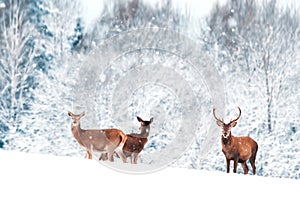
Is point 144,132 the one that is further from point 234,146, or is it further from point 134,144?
point 234,146

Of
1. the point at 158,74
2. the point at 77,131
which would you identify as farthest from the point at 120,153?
the point at 158,74

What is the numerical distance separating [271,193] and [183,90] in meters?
4.12

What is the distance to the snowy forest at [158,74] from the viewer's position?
6914 mm

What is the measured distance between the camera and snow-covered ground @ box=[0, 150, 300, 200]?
9.56 ft

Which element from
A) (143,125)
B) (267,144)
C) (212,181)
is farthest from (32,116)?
(212,181)

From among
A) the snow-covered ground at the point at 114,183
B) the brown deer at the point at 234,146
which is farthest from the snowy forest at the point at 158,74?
the snow-covered ground at the point at 114,183

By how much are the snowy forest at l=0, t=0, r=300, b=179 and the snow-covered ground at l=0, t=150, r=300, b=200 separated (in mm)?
2933

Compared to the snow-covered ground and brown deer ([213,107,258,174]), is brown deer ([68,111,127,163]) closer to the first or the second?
the snow-covered ground

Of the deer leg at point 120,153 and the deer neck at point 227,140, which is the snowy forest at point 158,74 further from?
the deer leg at point 120,153

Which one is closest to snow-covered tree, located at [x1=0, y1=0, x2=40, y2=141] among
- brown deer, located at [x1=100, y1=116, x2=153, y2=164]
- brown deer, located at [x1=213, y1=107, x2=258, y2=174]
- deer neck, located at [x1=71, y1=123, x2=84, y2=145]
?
deer neck, located at [x1=71, y1=123, x2=84, y2=145]

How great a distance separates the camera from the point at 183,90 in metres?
7.21

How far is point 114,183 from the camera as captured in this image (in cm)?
323

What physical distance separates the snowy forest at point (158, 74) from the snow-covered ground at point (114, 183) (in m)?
2.93

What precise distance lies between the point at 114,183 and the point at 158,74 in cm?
419
